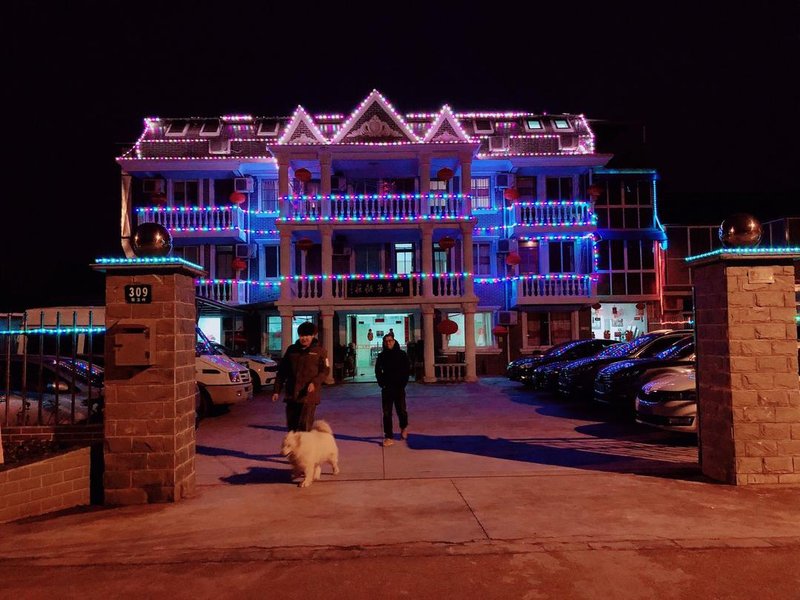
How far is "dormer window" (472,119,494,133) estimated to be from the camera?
24286 millimetres

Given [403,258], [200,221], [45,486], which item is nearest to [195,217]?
[200,221]

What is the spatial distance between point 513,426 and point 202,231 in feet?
53.4

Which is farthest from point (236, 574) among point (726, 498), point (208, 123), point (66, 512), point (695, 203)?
point (695, 203)

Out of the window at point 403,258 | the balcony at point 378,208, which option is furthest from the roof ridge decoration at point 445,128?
the window at point 403,258

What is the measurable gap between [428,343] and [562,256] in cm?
788

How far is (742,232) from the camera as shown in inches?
252

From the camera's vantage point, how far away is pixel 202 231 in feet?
74.1

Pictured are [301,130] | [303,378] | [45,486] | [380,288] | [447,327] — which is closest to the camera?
[45,486]

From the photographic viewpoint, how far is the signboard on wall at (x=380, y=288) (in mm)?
20062

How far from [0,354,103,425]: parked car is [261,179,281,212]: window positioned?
16.8 meters

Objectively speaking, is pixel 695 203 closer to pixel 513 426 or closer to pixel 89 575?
pixel 513 426

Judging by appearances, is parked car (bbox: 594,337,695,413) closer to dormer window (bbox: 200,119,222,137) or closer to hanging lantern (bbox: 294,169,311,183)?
hanging lantern (bbox: 294,169,311,183)

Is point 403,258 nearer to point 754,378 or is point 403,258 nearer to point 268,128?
point 268,128

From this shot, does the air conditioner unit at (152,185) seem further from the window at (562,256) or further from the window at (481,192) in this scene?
the window at (562,256)
